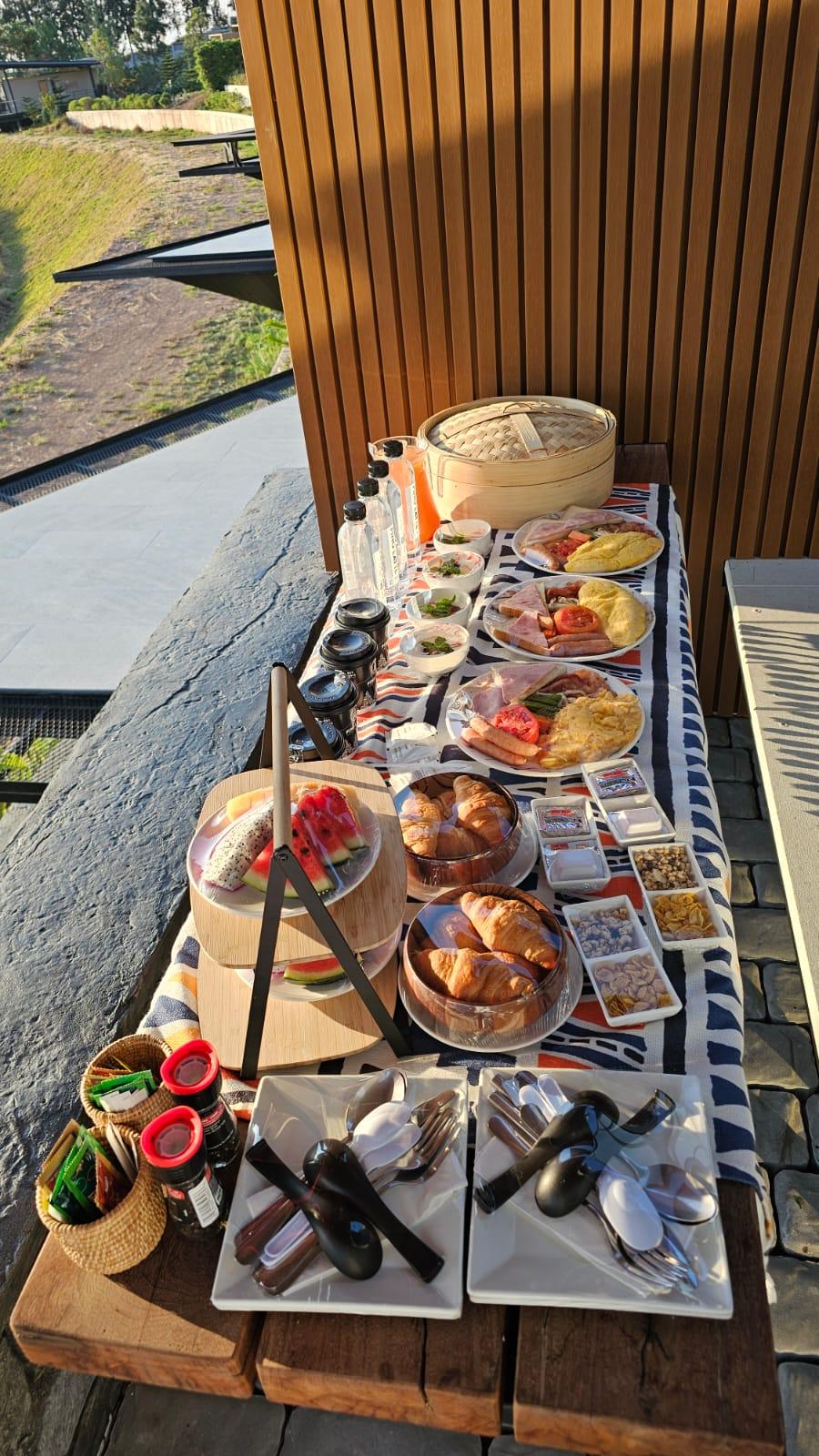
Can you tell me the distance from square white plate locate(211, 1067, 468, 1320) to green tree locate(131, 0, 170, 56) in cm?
5566

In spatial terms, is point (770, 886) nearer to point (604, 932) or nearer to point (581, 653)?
point (581, 653)

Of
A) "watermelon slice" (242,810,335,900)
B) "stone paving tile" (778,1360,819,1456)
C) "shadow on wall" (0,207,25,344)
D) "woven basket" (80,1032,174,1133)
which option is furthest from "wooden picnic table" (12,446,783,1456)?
"shadow on wall" (0,207,25,344)

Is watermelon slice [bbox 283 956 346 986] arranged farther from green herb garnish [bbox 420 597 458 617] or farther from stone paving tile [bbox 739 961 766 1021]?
stone paving tile [bbox 739 961 766 1021]

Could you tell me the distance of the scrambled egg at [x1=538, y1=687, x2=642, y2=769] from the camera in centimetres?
172

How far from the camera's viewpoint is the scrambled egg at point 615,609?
81.0 inches

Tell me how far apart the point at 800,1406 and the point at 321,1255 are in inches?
50.5

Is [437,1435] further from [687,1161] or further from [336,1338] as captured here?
[687,1161]

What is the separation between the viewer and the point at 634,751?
1777 mm

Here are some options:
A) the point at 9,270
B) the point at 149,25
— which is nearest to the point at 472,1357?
the point at 9,270

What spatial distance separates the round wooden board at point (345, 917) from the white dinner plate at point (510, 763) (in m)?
0.42

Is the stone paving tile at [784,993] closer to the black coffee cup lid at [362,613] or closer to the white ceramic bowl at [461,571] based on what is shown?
the white ceramic bowl at [461,571]

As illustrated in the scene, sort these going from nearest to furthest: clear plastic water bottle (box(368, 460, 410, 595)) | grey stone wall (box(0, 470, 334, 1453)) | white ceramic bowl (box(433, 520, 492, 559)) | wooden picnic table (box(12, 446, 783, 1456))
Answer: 1. wooden picnic table (box(12, 446, 783, 1456))
2. grey stone wall (box(0, 470, 334, 1453))
3. clear plastic water bottle (box(368, 460, 410, 595))
4. white ceramic bowl (box(433, 520, 492, 559))

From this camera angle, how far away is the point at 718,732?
3594mm

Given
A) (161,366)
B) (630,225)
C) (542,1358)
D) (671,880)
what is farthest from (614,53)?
(161,366)
